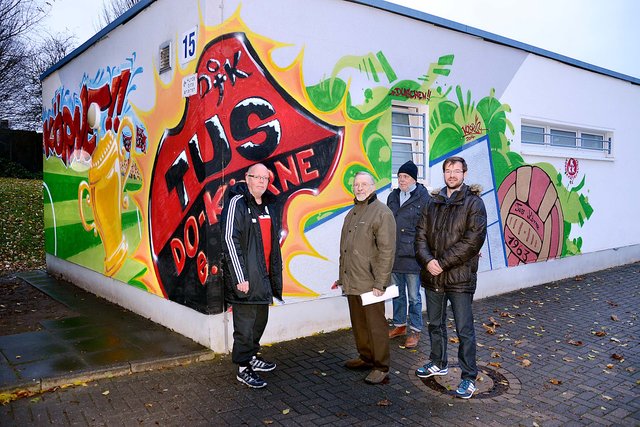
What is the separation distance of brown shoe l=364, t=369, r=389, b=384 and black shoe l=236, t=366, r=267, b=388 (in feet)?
3.17

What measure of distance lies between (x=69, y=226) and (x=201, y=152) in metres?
5.04

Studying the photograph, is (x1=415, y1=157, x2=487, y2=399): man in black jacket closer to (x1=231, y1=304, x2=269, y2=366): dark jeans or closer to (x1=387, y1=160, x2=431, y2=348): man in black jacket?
(x1=387, y1=160, x2=431, y2=348): man in black jacket

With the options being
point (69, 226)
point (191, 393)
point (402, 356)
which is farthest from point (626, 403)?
point (69, 226)

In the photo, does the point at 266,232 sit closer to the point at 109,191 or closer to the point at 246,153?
the point at 246,153

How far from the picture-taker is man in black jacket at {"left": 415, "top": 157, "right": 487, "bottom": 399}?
14.7ft

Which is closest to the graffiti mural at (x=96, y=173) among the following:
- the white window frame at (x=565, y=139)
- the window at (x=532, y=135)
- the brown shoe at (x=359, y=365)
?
the brown shoe at (x=359, y=365)

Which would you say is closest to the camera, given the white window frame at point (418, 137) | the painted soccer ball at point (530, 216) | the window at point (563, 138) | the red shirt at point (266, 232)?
the red shirt at point (266, 232)

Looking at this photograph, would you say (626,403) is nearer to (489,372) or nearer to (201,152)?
(489,372)

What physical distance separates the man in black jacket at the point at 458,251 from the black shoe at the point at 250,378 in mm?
1757

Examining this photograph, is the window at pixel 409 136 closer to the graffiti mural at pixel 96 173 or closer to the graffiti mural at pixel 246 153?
the graffiti mural at pixel 246 153

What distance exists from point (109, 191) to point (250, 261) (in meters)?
3.98

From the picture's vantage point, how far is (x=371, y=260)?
4750mm

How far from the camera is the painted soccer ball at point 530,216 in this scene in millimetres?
8586

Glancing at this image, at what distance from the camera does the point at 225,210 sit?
4664mm
